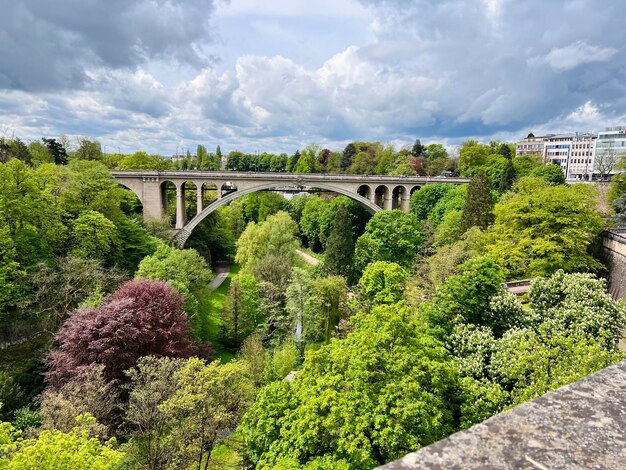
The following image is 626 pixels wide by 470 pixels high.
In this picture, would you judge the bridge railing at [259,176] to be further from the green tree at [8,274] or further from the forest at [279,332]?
the green tree at [8,274]

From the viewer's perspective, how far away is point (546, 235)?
2258 cm

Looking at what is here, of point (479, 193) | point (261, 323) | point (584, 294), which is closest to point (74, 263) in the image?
point (261, 323)

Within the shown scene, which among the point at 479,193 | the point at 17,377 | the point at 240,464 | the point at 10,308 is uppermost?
the point at 479,193

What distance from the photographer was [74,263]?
862 inches

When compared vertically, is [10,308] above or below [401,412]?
below

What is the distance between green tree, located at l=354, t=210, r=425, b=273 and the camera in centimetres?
3350

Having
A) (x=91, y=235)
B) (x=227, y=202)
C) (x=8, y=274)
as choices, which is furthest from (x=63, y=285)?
(x=227, y=202)

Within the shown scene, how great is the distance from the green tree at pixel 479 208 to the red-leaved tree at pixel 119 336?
22.5m

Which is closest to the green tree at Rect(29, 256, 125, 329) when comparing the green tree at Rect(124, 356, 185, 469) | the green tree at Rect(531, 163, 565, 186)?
the green tree at Rect(124, 356, 185, 469)

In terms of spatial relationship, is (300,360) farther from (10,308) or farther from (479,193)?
(479,193)

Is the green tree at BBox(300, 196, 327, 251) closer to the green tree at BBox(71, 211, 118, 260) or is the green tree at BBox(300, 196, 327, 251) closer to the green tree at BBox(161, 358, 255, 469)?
the green tree at BBox(71, 211, 118, 260)

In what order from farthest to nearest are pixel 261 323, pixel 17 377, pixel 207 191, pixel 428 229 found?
pixel 207 191, pixel 428 229, pixel 261 323, pixel 17 377

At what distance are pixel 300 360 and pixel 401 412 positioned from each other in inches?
566

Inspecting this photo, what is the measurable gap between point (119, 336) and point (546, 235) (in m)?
23.0
